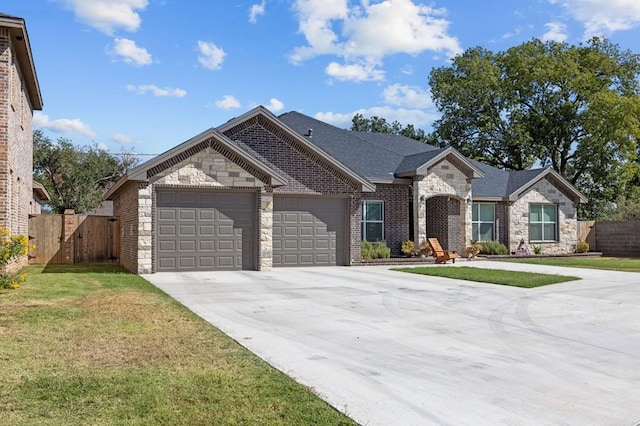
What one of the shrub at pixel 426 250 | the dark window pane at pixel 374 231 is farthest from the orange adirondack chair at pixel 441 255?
the dark window pane at pixel 374 231

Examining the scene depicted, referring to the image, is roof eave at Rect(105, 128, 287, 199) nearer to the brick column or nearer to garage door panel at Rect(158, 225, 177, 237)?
the brick column

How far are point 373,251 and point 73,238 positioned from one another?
12.0 metres

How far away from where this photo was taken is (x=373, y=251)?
2198 cm

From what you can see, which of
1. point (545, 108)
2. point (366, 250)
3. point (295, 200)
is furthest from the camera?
point (545, 108)

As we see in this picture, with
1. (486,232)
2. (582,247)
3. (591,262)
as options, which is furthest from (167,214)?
(582,247)

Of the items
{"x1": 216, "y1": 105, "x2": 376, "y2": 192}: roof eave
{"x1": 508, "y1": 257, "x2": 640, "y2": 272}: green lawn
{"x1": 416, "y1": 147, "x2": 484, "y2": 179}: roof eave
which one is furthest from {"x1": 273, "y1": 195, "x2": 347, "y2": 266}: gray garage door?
{"x1": 508, "y1": 257, "x2": 640, "y2": 272}: green lawn

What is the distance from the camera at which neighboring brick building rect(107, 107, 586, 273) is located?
17.3 m

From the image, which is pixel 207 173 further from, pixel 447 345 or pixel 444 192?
pixel 447 345

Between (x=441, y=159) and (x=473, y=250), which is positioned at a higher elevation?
(x=441, y=159)

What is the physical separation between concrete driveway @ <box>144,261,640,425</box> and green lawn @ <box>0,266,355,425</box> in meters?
0.43

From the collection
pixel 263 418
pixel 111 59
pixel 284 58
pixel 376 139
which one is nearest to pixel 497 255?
pixel 376 139

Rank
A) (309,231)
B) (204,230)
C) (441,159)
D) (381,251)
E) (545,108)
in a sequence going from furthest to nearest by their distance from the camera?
(545,108)
(441,159)
(381,251)
(309,231)
(204,230)

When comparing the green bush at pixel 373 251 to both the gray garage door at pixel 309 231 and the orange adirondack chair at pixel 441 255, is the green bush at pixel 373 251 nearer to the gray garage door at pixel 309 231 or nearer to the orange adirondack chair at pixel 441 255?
the gray garage door at pixel 309 231

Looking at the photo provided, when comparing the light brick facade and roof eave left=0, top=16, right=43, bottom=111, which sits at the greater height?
roof eave left=0, top=16, right=43, bottom=111
